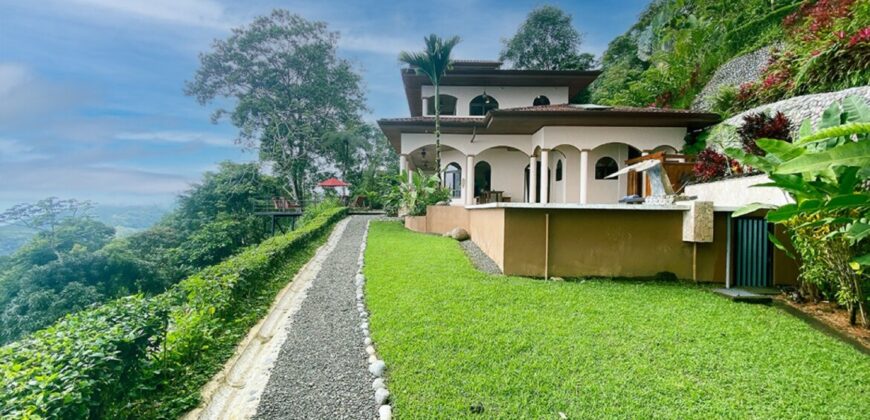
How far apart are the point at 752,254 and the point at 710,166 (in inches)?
151

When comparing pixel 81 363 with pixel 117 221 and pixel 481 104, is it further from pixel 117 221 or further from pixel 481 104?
pixel 117 221

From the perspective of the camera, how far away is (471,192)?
1588 cm

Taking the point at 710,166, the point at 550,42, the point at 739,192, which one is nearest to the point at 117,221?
the point at 710,166

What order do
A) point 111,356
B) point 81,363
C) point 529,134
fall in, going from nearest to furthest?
point 81,363 → point 111,356 → point 529,134

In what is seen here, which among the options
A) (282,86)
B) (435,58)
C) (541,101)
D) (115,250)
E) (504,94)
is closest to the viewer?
(435,58)

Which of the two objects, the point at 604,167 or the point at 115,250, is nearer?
the point at 604,167

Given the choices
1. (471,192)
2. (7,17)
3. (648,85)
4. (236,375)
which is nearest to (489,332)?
(236,375)

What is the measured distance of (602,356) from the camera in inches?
147

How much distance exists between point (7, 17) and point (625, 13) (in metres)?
32.5

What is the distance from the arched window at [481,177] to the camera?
60.3ft

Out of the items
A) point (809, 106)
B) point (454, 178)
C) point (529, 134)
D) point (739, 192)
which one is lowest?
point (739, 192)

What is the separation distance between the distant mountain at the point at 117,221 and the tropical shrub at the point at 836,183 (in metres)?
24.1

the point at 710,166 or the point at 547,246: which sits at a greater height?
the point at 710,166

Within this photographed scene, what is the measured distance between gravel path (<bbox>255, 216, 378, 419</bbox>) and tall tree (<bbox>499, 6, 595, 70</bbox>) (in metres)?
33.8
